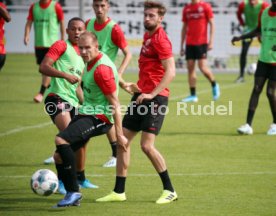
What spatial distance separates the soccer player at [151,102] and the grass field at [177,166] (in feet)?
0.97

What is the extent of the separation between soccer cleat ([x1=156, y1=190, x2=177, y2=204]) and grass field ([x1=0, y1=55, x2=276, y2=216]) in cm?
11

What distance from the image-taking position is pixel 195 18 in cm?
1997

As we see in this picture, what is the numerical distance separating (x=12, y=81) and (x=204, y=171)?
13179mm

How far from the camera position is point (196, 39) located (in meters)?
19.7

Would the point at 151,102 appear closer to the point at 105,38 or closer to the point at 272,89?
the point at 105,38

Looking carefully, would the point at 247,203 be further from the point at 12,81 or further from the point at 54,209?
the point at 12,81

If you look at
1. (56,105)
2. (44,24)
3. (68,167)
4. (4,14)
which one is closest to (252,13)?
(44,24)

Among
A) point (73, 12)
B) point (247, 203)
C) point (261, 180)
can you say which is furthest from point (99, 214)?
point (73, 12)

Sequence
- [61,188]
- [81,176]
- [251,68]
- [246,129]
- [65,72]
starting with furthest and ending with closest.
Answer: [251,68] → [246,129] → [65,72] → [81,176] → [61,188]

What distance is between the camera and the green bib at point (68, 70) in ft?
34.7

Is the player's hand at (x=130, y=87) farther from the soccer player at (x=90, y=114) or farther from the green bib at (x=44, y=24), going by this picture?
the green bib at (x=44, y=24)

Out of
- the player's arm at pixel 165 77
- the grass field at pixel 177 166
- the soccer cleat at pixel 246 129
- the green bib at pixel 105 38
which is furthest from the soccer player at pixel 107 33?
the soccer cleat at pixel 246 129

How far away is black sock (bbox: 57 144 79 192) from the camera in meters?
8.83

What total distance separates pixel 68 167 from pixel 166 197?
1.27 meters
